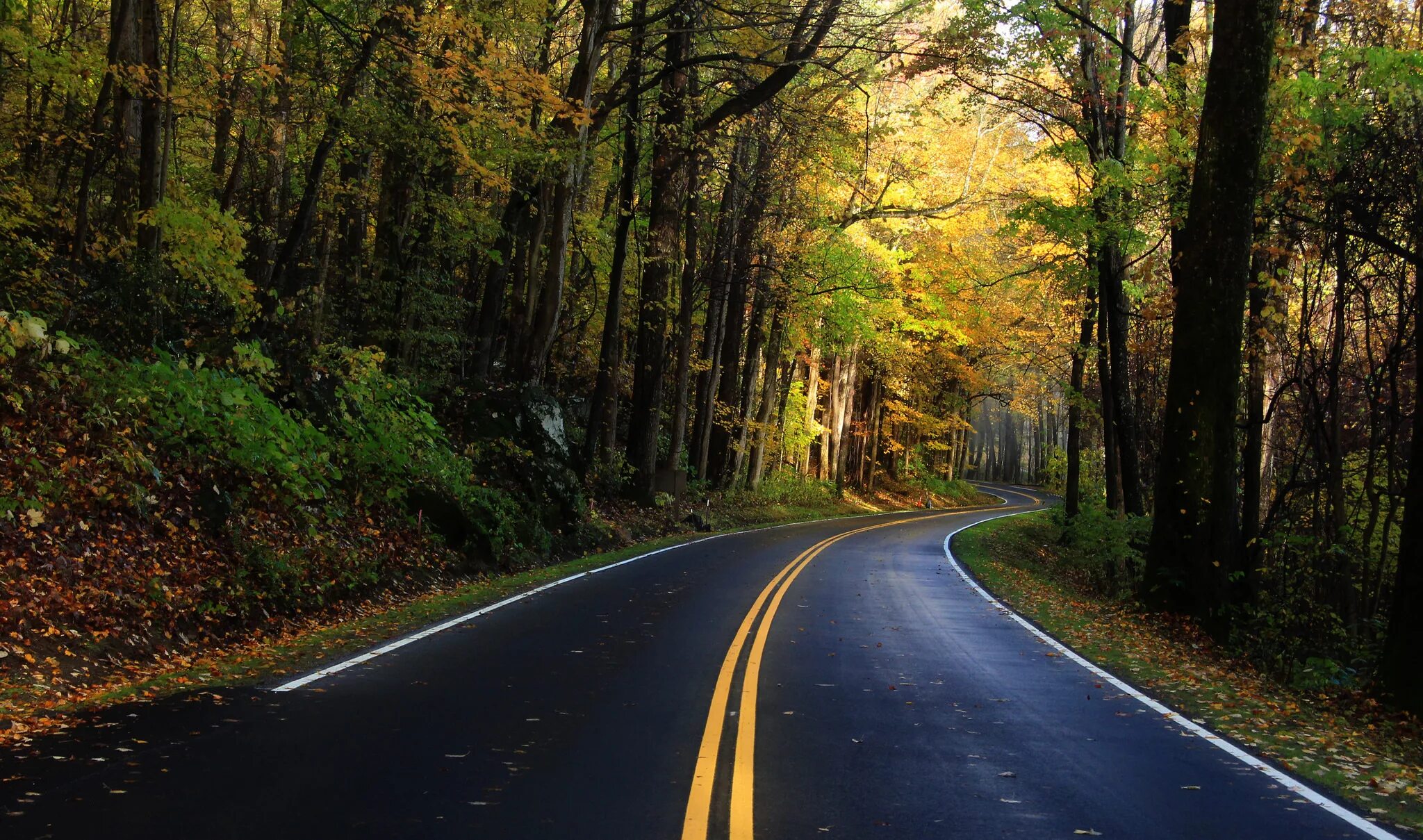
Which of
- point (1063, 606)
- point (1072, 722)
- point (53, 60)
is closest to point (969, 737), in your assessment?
point (1072, 722)

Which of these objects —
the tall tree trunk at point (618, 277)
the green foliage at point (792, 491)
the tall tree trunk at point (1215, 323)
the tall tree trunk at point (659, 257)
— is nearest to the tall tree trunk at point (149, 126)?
the tall tree trunk at point (659, 257)

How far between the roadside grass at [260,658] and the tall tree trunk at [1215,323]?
29.2 ft

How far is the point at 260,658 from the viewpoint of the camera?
8312 millimetres

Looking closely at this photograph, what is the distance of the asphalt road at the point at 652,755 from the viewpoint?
4672 mm

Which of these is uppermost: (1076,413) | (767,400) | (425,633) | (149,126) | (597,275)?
(597,275)

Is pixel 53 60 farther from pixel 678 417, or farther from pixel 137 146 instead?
pixel 678 417

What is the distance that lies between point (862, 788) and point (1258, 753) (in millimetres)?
3219

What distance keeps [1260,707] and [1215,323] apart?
5642 mm

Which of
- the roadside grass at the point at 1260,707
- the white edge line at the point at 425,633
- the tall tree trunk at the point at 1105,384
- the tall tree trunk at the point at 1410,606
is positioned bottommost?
the white edge line at the point at 425,633

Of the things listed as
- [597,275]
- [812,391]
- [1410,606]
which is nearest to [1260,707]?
[1410,606]

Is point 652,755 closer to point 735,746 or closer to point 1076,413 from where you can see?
point 735,746

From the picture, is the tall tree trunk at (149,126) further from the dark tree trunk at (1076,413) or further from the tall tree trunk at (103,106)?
the dark tree trunk at (1076,413)

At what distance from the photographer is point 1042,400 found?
6762 cm

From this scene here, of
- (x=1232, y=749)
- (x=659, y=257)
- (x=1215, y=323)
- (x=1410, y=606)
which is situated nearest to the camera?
(x=1232, y=749)
